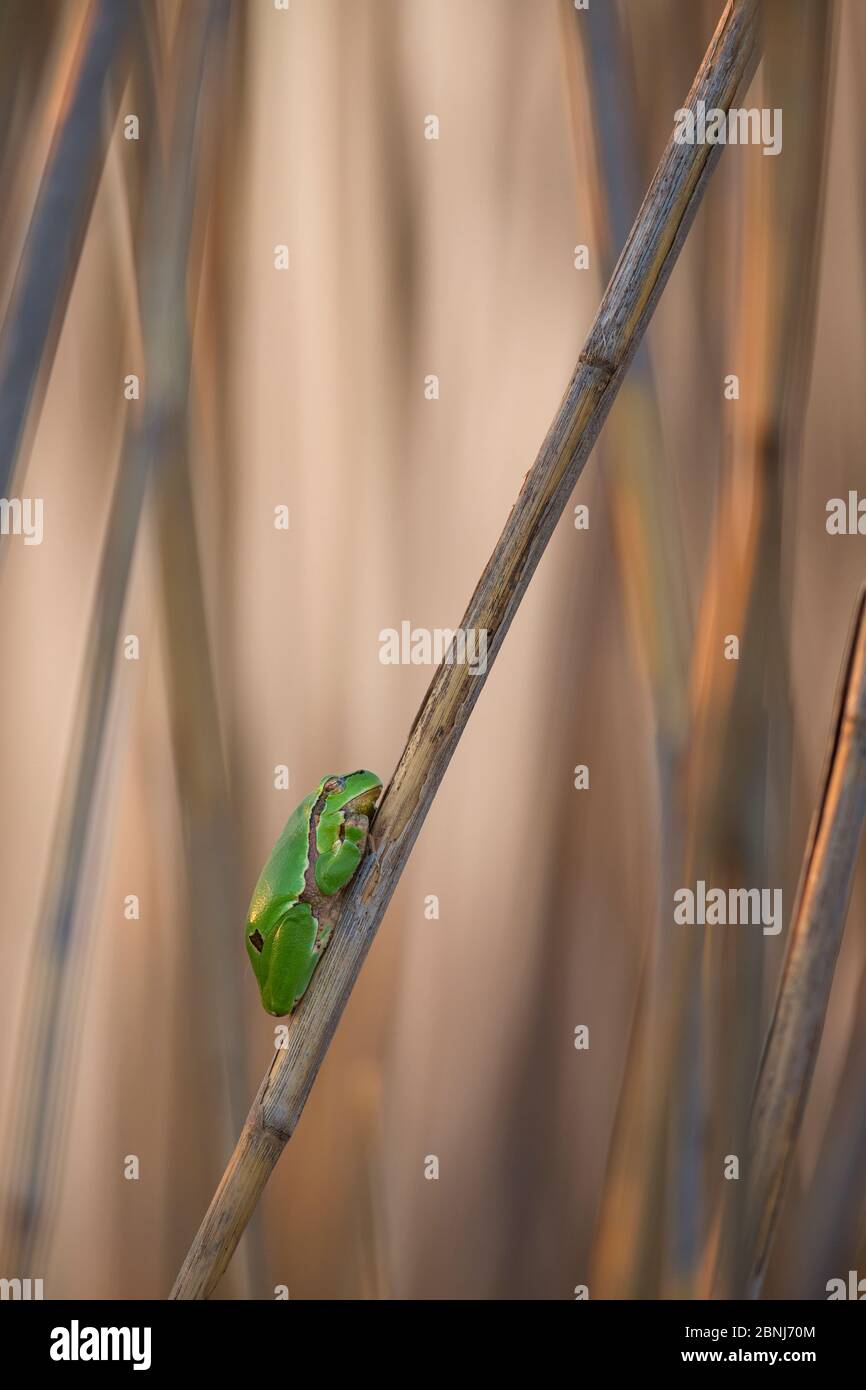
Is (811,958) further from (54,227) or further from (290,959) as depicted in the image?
(54,227)

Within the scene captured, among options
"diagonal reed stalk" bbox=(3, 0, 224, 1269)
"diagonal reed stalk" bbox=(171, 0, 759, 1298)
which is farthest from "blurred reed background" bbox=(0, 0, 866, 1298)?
"diagonal reed stalk" bbox=(171, 0, 759, 1298)

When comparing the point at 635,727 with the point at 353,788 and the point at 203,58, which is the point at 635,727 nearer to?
the point at 353,788

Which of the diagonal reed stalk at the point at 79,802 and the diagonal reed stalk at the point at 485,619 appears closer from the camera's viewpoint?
the diagonal reed stalk at the point at 485,619

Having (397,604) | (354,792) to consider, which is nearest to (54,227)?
(397,604)

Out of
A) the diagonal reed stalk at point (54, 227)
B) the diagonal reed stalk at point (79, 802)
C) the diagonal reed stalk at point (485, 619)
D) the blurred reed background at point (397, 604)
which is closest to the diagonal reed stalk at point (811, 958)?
the diagonal reed stalk at point (485, 619)

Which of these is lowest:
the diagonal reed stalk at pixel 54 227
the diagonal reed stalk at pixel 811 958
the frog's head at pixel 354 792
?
the diagonal reed stalk at pixel 811 958

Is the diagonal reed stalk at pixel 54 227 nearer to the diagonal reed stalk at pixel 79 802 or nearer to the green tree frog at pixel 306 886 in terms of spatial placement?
the diagonal reed stalk at pixel 79 802
